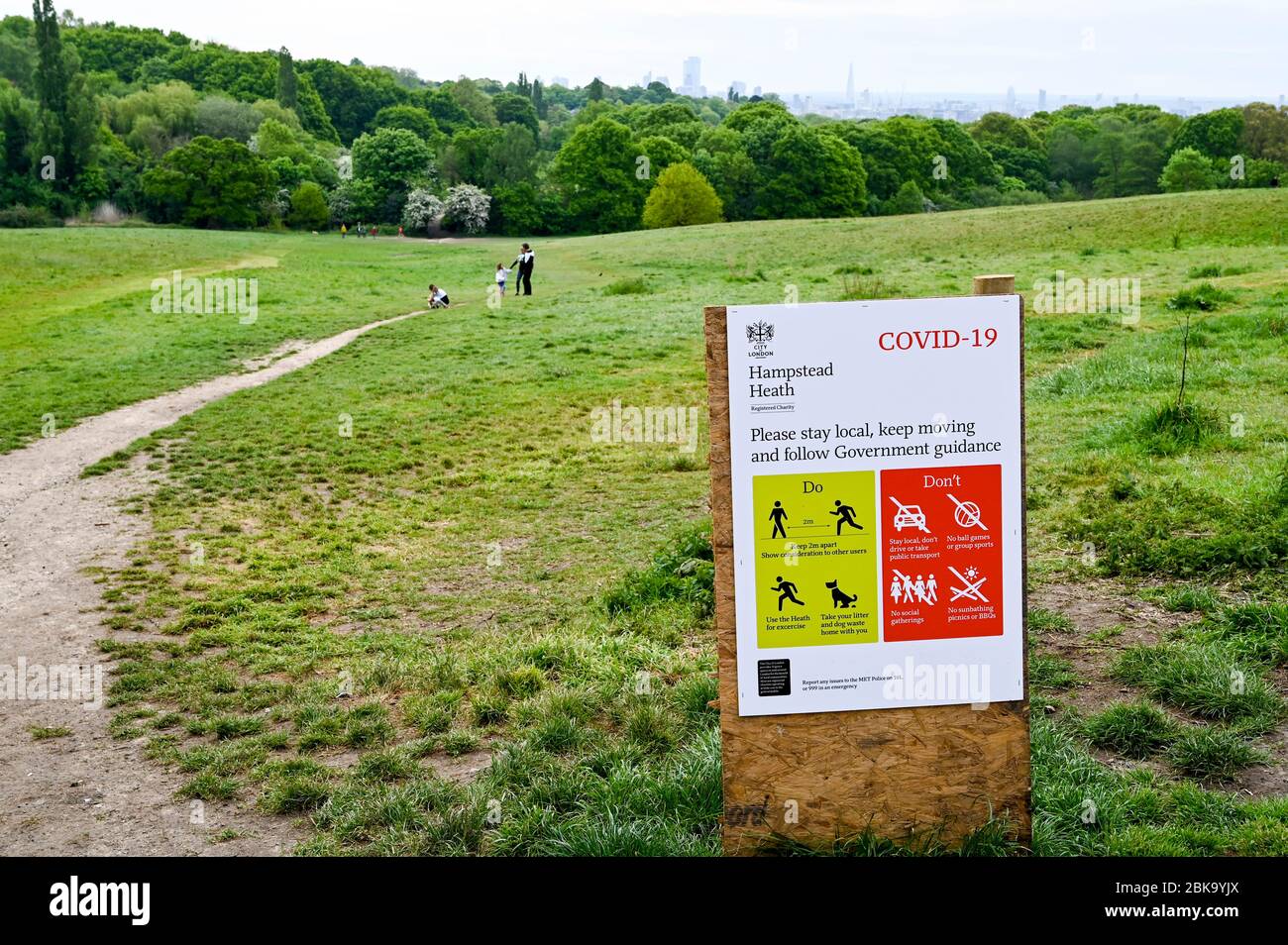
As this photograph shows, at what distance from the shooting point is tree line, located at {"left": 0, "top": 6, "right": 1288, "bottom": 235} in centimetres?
7994

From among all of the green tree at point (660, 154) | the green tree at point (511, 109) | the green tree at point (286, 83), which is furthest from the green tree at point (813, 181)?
the green tree at point (511, 109)

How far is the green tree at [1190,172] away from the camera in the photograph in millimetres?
76562

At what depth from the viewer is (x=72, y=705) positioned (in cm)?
779

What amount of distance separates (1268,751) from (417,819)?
178 inches

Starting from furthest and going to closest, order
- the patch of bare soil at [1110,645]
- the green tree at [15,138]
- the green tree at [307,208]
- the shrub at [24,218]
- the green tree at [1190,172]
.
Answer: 1. the green tree at [307,208]
2. the green tree at [15,138]
3. the green tree at [1190,172]
4. the shrub at [24,218]
5. the patch of bare soil at [1110,645]

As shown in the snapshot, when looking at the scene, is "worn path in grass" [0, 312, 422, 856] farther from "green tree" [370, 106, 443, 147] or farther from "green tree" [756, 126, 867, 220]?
"green tree" [370, 106, 443, 147]

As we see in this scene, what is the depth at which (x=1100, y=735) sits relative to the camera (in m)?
6.36

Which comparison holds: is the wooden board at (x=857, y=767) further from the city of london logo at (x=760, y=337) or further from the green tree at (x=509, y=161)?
the green tree at (x=509, y=161)

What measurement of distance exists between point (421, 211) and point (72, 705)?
7884cm

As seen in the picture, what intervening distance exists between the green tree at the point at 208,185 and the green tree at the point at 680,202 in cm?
2819

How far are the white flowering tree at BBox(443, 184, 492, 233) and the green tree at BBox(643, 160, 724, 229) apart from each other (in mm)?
12094

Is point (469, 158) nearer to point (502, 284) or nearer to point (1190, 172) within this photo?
point (1190, 172)

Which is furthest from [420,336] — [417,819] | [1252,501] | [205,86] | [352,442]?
[205,86]

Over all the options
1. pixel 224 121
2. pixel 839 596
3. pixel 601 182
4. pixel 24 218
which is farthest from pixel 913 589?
pixel 224 121
